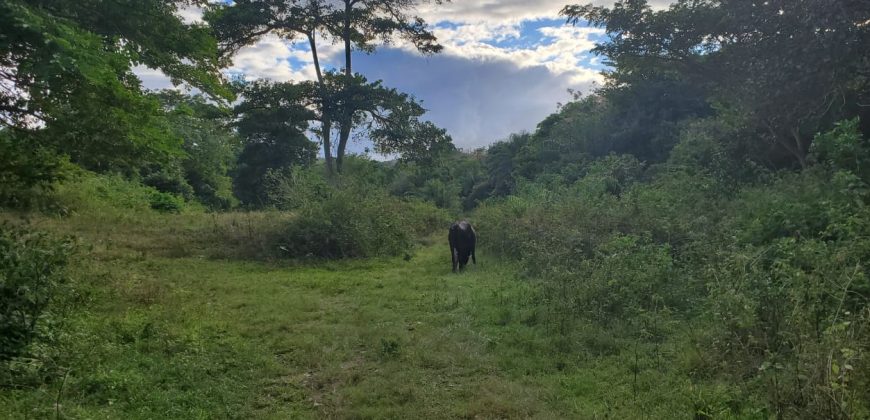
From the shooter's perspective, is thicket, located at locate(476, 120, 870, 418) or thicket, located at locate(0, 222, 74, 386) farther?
thicket, located at locate(0, 222, 74, 386)

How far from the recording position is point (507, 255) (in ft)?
42.3

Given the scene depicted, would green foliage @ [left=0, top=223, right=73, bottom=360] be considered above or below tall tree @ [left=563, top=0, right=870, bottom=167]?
below

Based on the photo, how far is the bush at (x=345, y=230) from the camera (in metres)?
13.4

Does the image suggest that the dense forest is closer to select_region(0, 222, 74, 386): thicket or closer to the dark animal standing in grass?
select_region(0, 222, 74, 386): thicket

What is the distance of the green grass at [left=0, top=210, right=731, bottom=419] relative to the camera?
464 cm

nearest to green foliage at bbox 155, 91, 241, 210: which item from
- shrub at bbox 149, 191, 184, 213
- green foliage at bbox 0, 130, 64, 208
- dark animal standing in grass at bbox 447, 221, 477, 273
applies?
shrub at bbox 149, 191, 184, 213

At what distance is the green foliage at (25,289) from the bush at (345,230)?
7059 millimetres

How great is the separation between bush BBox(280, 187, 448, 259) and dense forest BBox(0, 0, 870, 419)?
6 centimetres

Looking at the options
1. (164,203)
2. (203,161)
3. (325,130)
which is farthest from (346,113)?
(203,161)

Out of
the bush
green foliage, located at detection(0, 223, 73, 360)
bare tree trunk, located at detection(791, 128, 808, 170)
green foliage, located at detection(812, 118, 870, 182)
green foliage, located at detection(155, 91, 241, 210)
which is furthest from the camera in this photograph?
green foliage, located at detection(155, 91, 241, 210)

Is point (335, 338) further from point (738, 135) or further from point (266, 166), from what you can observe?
point (266, 166)

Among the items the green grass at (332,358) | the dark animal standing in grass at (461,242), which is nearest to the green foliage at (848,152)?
the green grass at (332,358)

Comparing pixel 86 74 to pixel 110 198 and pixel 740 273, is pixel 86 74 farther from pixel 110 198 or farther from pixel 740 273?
pixel 110 198

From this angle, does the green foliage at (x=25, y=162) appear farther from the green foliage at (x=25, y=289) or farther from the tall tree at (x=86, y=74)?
the green foliage at (x=25, y=289)
